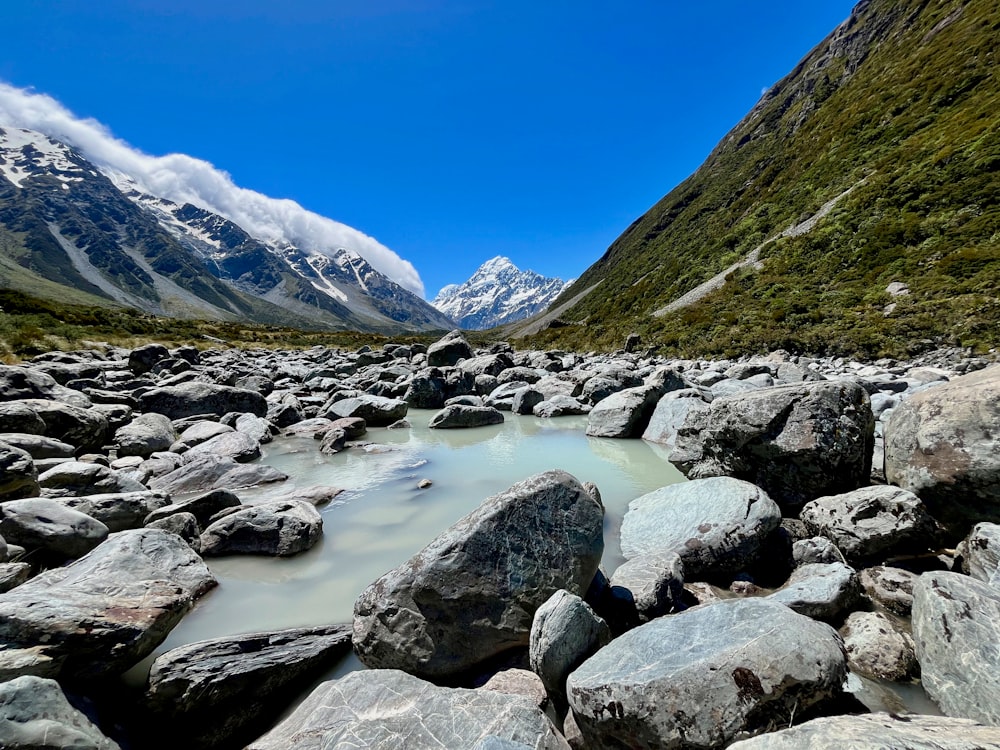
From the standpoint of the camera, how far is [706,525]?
556cm

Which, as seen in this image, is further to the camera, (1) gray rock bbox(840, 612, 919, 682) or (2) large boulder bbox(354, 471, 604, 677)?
(2) large boulder bbox(354, 471, 604, 677)

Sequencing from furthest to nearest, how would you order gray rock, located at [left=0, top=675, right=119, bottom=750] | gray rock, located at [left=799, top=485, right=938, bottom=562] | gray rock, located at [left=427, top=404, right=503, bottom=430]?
1. gray rock, located at [left=427, top=404, right=503, bottom=430]
2. gray rock, located at [left=799, top=485, right=938, bottom=562]
3. gray rock, located at [left=0, top=675, right=119, bottom=750]

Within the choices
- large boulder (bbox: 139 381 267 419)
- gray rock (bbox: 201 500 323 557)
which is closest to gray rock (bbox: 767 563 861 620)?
gray rock (bbox: 201 500 323 557)

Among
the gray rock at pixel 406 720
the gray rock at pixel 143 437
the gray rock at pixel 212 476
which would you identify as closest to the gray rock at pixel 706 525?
the gray rock at pixel 406 720

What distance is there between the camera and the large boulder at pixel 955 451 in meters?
4.74

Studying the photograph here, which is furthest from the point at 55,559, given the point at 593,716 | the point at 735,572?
the point at 735,572

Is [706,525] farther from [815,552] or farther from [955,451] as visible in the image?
[955,451]

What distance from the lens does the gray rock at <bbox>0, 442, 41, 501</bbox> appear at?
6332 mm

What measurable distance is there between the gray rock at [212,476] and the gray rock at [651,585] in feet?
26.6

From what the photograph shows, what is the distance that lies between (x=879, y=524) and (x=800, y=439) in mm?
1612

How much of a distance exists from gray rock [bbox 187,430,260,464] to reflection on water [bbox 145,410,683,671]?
56 centimetres

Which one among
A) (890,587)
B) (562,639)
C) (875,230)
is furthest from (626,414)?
(875,230)

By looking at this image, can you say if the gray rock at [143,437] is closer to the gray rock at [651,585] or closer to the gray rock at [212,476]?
the gray rock at [212,476]

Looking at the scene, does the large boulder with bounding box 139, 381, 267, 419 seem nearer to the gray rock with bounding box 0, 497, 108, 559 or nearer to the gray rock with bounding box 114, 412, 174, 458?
the gray rock with bounding box 114, 412, 174, 458
